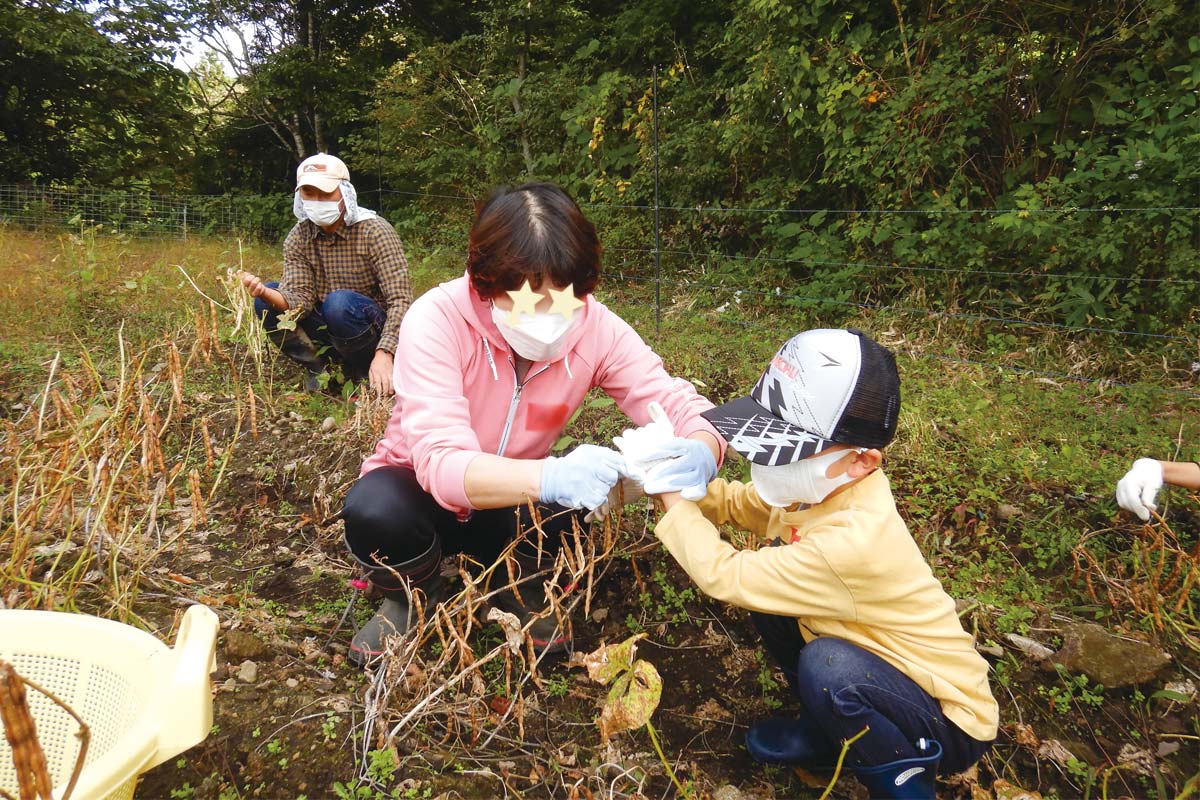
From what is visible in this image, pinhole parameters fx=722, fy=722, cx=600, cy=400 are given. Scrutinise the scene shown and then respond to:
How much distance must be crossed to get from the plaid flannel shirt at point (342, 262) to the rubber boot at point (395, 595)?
69.1 inches

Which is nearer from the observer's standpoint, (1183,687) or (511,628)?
(511,628)

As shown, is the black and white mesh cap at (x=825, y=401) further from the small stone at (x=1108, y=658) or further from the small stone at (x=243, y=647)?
the small stone at (x=243, y=647)

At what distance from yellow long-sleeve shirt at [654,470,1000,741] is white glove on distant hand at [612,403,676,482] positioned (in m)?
0.19

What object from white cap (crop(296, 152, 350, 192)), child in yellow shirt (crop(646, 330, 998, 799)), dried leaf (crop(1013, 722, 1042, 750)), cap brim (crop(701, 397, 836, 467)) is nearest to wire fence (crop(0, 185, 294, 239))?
white cap (crop(296, 152, 350, 192))

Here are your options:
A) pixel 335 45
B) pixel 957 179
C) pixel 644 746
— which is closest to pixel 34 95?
pixel 335 45

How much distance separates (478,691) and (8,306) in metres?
4.63

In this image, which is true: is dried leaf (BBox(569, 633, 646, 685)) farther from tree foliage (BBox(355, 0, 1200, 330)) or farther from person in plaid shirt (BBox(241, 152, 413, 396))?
tree foliage (BBox(355, 0, 1200, 330))

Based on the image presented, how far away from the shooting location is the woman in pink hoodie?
A: 154 cm

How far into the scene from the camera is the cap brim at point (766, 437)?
1.36 meters

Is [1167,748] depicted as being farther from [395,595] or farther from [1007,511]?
[395,595]

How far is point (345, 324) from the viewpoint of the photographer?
3283mm

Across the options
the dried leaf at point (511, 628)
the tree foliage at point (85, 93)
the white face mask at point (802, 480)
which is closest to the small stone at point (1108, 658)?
the white face mask at point (802, 480)

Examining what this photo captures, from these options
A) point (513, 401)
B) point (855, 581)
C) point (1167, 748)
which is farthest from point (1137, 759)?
point (513, 401)

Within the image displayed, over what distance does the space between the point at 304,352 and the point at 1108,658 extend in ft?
10.9
